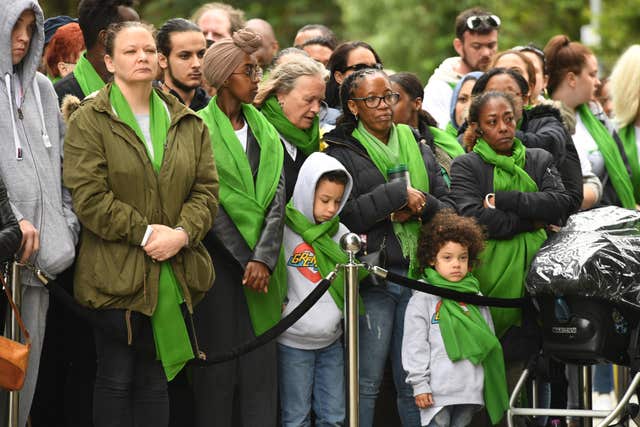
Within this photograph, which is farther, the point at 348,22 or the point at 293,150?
the point at 348,22

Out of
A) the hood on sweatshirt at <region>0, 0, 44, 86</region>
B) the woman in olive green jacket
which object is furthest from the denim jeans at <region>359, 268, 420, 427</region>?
the hood on sweatshirt at <region>0, 0, 44, 86</region>

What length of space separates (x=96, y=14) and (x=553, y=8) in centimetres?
2256

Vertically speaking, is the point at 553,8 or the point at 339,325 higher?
the point at 553,8

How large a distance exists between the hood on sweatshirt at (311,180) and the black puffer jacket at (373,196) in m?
0.13

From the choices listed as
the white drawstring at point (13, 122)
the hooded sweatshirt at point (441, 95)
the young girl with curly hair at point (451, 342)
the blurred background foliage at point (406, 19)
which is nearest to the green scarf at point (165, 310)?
the white drawstring at point (13, 122)

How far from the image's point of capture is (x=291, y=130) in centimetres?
761

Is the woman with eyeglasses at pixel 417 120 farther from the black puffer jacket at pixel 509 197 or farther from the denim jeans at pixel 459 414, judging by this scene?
the denim jeans at pixel 459 414

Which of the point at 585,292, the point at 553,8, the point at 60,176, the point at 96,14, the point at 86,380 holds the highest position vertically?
the point at 553,8

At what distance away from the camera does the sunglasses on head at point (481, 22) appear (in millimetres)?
10180

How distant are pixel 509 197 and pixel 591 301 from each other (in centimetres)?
80

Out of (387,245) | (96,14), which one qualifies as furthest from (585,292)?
(96,14)

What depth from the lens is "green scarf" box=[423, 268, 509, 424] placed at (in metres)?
7.38

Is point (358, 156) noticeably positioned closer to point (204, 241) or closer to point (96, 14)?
point (204, 241)

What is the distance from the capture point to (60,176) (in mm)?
6809
